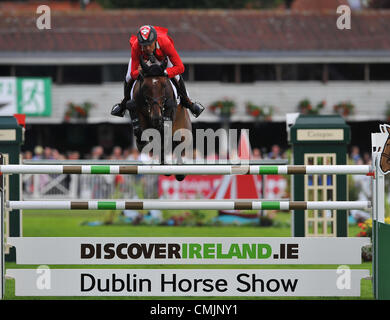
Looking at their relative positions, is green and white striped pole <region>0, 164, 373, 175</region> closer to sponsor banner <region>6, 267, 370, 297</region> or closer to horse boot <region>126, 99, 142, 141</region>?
sponsor banner <region>6, 267, 370, 297</region>

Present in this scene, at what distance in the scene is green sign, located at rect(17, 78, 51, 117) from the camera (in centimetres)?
2277

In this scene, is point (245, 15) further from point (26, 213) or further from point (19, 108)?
point (26, 213)

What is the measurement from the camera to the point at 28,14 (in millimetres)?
25312

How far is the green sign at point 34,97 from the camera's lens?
2277 centimetres

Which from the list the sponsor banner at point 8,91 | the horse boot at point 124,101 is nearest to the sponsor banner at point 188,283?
the horse boot at point 124,101

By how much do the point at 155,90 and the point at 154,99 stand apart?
0.08 m

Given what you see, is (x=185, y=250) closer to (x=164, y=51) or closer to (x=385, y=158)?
(x=385, y=158)

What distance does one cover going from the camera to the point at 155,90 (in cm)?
625

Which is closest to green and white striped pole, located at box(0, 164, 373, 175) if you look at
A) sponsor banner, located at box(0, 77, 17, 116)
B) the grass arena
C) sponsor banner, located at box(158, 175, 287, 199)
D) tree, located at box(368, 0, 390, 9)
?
the grass arena

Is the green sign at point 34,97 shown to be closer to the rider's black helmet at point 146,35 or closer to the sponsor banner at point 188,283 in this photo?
the rider's black helmet at point 146,35

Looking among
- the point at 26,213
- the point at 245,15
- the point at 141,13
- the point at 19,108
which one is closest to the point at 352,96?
the point at 245,15

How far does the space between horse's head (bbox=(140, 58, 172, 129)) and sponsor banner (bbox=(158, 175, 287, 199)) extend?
23.4 feet

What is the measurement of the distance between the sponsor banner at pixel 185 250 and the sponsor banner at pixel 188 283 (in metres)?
0.08

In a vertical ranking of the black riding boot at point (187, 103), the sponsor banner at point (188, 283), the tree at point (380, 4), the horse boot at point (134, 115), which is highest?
the tree at point (380, 4)
